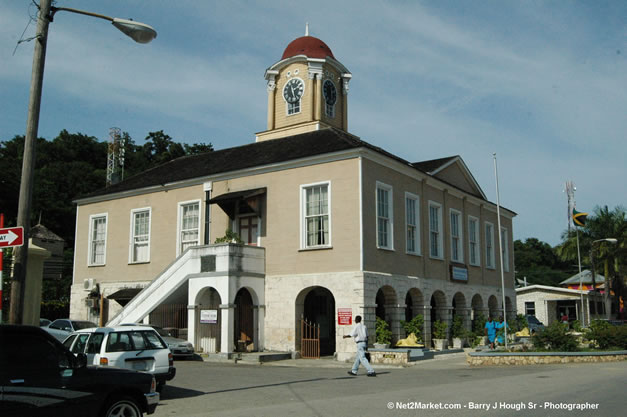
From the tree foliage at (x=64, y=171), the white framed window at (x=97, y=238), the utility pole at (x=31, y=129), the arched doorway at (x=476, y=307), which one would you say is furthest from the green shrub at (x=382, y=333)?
the tree foliage at (x=64, y=171)

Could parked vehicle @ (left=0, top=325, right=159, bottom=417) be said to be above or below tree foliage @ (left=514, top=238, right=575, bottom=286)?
below

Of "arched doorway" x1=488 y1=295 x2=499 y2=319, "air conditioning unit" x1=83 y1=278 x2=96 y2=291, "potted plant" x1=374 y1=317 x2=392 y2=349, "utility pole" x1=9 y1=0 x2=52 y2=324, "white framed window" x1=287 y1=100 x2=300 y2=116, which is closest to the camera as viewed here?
"utility pole" x1=9 y1=0 x2=52 y2=324

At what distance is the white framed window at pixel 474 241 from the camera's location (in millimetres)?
32500

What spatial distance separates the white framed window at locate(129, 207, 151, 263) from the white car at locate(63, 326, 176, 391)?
17.0 meters

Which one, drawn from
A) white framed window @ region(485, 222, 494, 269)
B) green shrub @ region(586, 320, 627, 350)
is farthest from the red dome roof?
green shrub @ region(586, 320, 627, 350)

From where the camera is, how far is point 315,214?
25.0 m

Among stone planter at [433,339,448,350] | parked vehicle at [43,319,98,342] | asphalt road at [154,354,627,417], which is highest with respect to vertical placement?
parked vehicle at [43,319,98,342]

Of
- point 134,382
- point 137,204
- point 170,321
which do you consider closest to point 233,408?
point 134,382

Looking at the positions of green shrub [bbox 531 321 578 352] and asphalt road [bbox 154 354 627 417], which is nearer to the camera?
asphalt road [bbox 154 354 627 417]

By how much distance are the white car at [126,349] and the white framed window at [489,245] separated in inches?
945

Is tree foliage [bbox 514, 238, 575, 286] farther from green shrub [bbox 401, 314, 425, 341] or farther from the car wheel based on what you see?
the car wheel

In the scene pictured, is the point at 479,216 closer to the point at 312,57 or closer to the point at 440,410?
the point at 312,57

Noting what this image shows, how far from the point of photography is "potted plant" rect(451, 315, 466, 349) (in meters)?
28.3

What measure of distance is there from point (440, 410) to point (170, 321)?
748 inches
